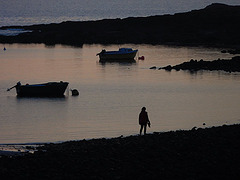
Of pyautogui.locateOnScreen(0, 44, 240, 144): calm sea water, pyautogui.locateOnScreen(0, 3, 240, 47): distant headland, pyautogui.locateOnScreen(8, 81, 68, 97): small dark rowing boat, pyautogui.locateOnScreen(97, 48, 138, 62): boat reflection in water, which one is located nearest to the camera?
pyautogui.locateOnScreen(0, 44, 240, 144): calm sea water

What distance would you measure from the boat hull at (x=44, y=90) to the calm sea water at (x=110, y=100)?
80 centimetres

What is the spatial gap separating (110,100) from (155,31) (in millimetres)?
59575

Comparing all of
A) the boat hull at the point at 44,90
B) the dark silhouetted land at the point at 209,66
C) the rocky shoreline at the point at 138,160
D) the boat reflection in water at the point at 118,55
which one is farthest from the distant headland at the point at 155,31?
the rocky shoreline at the point at 138,160

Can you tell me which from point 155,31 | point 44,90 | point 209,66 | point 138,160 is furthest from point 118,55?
point 138,160

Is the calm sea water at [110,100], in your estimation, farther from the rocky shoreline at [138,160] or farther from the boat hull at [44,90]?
the rocky shoreline at [138,160]

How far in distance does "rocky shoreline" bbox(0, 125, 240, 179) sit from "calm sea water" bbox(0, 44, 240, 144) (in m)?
4.78

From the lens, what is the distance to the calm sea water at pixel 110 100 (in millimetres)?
25219

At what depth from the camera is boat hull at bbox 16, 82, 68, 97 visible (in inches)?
1416

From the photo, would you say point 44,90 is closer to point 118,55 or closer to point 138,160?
point 138,160

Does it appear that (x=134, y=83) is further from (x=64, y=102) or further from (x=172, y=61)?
(x=172, y=61)

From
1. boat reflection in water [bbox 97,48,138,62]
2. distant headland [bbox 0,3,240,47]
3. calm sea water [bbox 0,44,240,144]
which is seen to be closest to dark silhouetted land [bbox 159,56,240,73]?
calm sea water [bbox 0,44,240,144]

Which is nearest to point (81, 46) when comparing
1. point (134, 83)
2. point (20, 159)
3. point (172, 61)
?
point (172, 61)

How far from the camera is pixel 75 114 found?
2964 cm

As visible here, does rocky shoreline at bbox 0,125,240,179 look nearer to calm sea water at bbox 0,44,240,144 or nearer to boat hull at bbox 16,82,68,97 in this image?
calm sea water at bbox 0,44,240,144
